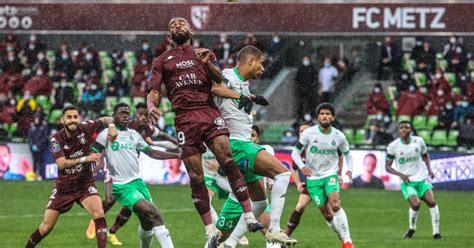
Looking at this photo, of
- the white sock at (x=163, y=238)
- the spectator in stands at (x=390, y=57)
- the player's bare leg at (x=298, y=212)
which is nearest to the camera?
the white sock at (x=163, y=238)

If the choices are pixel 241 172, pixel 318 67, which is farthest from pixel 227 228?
pixel 318 67

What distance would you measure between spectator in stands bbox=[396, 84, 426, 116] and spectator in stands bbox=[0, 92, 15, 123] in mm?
12473

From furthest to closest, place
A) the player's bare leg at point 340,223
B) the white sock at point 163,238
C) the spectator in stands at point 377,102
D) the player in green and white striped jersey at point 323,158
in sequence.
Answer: the spectator in stands at point 377,102 → the player in green and white striped jersey at point 323,158 → the player's bare leg at point 340,223 → the white sock at point 163,238

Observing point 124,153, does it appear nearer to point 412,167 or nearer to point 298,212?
point 298,212

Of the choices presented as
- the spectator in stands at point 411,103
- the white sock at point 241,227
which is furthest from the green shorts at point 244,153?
the spectator in stands at point 411,103

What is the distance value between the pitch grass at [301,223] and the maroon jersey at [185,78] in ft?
19.4

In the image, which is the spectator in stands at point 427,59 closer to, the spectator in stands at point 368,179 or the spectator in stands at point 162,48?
the spectator in stands at point 368,179

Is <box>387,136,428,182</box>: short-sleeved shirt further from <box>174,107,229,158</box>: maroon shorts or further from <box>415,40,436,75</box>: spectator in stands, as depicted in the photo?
<box>415,40,436,75</box>: spectator in stands

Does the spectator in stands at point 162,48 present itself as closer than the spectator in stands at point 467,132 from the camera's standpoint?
No

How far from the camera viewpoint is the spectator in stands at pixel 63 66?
36.9m

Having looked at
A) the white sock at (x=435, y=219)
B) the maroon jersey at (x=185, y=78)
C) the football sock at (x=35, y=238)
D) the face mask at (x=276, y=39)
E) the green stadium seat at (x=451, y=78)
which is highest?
the face mask at (x=276, y=39)

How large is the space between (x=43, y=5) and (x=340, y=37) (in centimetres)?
966

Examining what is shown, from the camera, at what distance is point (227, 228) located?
46.0 ft

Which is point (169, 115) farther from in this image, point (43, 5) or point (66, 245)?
point (66, 245)
